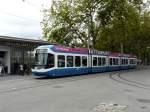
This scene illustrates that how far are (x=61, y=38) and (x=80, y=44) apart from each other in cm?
527

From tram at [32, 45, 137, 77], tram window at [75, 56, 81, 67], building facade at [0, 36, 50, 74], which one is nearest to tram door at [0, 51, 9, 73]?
building facade at [0, 36, 50, 74]

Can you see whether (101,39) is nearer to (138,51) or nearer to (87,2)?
(87,2)

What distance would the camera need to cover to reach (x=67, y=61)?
101 feet

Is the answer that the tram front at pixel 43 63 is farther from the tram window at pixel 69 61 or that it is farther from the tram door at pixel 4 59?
the tram door at pixel 4 59

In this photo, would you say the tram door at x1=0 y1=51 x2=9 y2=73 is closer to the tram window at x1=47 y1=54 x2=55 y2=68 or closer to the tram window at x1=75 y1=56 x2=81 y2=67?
the tram window at x1=75 y1=56 x2=81 y2=67

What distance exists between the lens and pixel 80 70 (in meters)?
34.3

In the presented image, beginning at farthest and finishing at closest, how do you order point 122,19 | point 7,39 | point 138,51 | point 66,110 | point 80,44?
point 138,51 → point 80,44 → point 122,19 → point 7,39 → point 66,110

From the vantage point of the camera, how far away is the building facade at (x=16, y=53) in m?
35.3

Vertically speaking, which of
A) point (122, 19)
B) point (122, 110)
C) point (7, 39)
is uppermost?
point (122, 19)

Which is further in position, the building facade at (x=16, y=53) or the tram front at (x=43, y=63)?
the building facade at (x=16, y=53)

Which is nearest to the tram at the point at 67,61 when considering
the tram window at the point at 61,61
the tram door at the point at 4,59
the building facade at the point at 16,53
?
the tram window at the point at 61,61

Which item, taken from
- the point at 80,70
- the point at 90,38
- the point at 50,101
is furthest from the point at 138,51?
the point at 50,101

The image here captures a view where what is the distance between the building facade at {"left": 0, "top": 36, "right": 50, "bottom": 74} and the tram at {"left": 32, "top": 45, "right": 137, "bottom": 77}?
582 centimetres

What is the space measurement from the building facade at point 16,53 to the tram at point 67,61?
582cm
